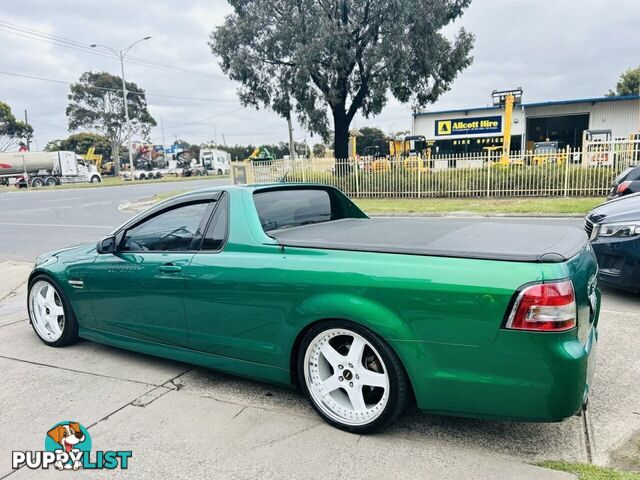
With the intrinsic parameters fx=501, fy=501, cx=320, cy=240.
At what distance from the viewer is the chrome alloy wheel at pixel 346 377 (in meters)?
2.85

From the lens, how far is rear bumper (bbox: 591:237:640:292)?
16.7ft

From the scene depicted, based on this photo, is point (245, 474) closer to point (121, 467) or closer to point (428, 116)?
point (121, 467)

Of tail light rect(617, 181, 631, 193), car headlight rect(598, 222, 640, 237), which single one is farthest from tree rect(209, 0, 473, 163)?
car headlight rect(598, 222, 640, 237)

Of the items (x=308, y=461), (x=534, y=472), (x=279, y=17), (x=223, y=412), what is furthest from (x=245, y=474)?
(x=279, y=17)

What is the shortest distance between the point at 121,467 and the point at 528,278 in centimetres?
236

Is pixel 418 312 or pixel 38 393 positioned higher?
pixel 418 312

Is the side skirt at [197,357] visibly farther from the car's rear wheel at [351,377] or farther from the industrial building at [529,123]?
the industrial building at [529,123]

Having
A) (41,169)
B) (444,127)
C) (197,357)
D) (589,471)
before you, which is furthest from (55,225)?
(41,169)

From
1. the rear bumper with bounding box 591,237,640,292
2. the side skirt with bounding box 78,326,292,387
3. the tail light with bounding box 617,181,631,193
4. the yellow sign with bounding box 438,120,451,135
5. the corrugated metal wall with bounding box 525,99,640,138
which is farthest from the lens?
the yellow sign with bounding box 438,120,451,135

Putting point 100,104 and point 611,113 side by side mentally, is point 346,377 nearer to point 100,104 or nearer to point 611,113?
point 611,113

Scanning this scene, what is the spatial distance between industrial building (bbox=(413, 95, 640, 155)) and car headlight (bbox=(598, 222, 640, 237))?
34.2m

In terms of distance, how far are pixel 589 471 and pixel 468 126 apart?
39616mm

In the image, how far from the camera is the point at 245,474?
8.52 feet

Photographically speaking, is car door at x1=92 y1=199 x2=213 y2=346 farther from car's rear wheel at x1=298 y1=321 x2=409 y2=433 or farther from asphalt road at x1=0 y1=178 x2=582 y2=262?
asphalt road at x1=0 y1=178 x2=582 y2=262
